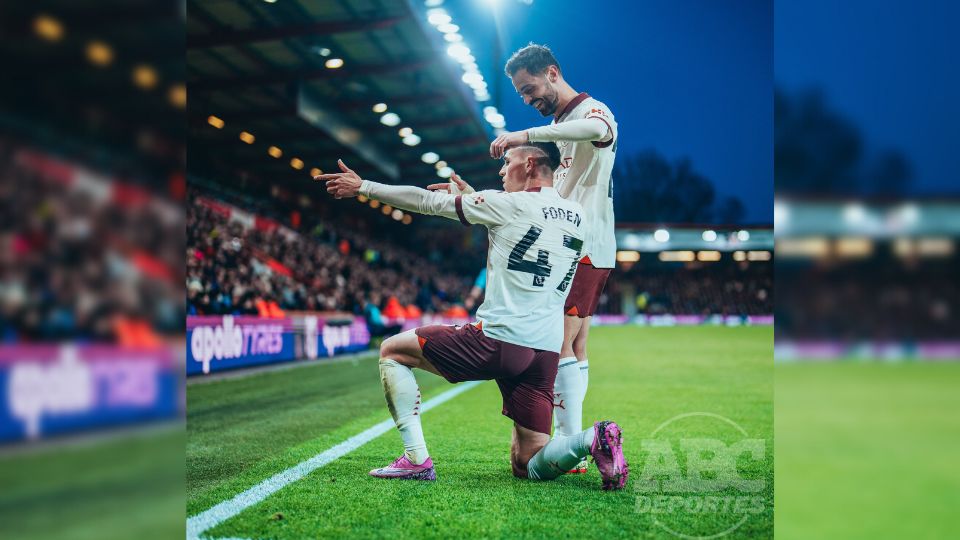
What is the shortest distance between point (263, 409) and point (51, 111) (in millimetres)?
6481

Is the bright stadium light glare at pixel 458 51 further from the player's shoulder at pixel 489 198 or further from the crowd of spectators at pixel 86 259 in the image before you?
the crowd of spectators at pixel 86 259

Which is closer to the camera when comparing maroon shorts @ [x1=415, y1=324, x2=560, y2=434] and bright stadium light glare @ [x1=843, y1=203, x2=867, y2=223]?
bright stadium light glare @ [x1=843, y1=203, x2=867, y2=223]

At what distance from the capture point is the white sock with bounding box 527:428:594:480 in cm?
334

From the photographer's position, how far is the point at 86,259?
3.11 ft

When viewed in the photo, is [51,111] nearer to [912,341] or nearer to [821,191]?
[821,191]

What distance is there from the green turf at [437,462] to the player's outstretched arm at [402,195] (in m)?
1.41

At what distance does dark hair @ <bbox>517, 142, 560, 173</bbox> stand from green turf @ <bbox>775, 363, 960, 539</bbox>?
1.88m

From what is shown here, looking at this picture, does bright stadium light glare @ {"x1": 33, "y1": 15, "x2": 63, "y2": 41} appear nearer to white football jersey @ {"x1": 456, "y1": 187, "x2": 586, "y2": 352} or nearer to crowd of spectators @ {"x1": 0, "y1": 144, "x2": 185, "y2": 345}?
crowd of spectators @ {"x1": 0, "y1": 144, "x2": 185, "y2": 345}

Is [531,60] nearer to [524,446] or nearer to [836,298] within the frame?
[524,446]

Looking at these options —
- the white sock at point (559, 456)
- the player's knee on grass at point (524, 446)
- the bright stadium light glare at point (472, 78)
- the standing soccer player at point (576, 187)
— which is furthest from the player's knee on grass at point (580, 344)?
the bright stadium light glare at point (472, 78)

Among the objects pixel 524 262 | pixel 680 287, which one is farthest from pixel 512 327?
pixel 680 287

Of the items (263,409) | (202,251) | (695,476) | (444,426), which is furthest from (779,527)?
(202,251)

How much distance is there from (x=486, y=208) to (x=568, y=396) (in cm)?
126


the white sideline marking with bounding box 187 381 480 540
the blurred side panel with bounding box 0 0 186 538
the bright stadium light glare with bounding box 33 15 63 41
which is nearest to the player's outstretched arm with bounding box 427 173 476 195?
the white sideline marking with bounding box 187 381 480 540
